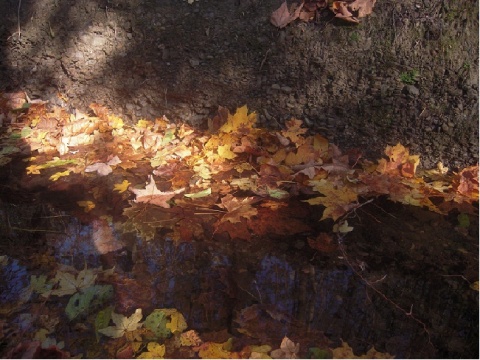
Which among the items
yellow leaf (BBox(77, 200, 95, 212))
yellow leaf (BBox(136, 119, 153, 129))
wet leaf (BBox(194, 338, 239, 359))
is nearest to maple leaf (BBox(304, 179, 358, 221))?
wet leaf (BBox(194, 338, 239, 359))

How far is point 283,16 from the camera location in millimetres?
3016

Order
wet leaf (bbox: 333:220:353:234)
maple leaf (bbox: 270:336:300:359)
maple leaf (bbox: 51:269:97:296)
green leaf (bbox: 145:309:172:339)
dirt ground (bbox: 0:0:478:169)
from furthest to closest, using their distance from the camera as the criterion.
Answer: dirt ground (bbox: 0:0:478:169) < wet leaf (bbox: 333:220:353:234) < maple leaf (bbox: 51:269:97:296) < green leaf (bbox: 145:309:172:339) < maple leaf (bbox: 270:336:300:359)

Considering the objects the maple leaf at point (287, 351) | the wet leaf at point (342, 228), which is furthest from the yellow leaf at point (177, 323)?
the wet leaf at point (342, 228)

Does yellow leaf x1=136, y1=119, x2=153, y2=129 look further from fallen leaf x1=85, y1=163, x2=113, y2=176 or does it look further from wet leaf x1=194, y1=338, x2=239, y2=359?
wet leaf x1=194, y1=338, x2=239, y2=359

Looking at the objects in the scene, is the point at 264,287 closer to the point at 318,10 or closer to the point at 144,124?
the point at 144,124

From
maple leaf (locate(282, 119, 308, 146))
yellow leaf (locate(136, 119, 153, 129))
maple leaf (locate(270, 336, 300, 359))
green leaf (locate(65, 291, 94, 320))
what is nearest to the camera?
maple leaf (locate(270, 336, 300, 359))

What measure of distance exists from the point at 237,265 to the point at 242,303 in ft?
0.83

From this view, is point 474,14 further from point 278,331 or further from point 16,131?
point 16,131

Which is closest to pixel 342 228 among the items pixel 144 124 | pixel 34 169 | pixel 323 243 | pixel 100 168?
pixel 323 243

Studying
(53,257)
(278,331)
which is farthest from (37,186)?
(278,331)

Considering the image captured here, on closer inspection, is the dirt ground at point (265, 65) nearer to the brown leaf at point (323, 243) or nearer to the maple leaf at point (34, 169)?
the maple leaf at point (34, 169)

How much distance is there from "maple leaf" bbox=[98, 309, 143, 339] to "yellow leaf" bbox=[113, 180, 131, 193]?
107 centimetres

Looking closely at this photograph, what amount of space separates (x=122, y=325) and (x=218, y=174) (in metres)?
1.29

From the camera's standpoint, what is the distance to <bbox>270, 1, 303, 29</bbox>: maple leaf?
2996mm
